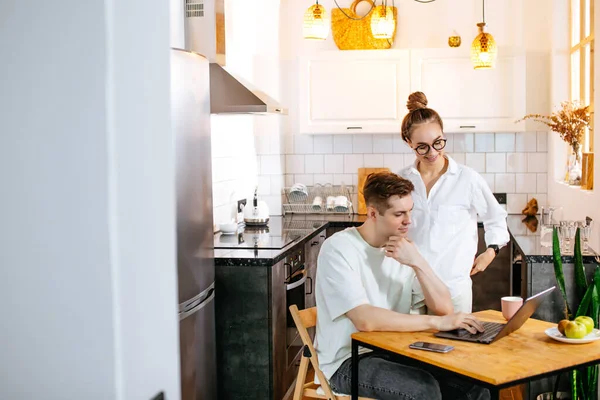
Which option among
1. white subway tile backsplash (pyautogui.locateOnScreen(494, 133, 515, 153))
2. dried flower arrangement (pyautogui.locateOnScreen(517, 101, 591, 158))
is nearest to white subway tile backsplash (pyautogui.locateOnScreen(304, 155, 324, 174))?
white subway tile backsplash (pyautogui.locateOnScreen(494, 133, 515, 153))

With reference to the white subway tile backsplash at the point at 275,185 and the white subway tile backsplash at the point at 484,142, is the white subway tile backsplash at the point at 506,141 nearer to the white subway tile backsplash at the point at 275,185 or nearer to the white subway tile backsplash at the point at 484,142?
the white subway tile backsplash at the point at 484,142

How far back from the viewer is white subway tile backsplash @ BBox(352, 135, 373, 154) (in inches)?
262

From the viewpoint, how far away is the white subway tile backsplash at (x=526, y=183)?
6453mm

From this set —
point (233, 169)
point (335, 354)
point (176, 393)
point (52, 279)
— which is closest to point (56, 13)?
point (52, 279)

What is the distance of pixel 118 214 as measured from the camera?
1251 mm

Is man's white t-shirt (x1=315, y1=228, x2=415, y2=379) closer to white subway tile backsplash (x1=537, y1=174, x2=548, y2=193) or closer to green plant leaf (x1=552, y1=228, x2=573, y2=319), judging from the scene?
green plant leaf (x1=552, y1=228, x2=573, y2=319)

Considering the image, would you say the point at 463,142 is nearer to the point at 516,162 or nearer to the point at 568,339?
the point at 516,162

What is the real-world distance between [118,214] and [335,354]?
1970 mm

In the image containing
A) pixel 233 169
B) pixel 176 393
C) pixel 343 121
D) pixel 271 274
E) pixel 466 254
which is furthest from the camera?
pixel 343 121

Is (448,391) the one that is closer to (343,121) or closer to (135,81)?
(135,81)

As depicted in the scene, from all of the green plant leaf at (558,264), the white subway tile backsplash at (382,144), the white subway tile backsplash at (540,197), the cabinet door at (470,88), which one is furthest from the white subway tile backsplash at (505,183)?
the green plant leaf at (558,264)

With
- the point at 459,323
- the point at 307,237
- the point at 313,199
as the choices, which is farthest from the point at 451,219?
the point at 313,199

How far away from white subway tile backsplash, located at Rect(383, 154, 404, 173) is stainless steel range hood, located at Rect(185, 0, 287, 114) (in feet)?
6.98

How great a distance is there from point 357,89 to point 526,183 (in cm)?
171
